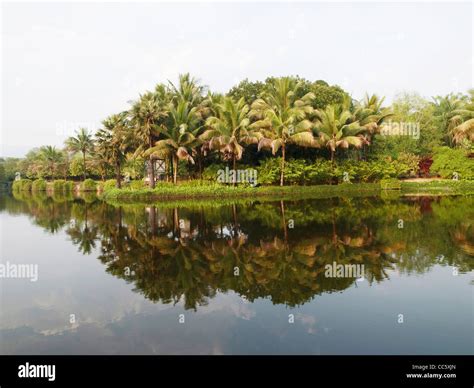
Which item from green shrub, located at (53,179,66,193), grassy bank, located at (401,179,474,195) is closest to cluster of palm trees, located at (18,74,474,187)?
grassy bank, located at (401,179,474,195)

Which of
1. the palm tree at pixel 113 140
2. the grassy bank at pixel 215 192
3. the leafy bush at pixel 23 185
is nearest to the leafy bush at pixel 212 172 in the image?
the grassy bank at pixel 215 192

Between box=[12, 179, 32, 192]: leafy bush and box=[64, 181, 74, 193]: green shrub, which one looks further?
box=[12, 179, 32, 192]: leafy bush

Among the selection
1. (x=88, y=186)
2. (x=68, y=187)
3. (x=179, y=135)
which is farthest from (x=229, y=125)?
(x=68, y=187)

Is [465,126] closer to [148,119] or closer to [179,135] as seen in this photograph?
[179,135]

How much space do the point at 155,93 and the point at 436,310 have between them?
29.9 metres

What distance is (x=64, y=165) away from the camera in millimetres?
59125

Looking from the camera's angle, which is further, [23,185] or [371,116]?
[23,185]

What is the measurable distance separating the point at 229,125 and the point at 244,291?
79.9 feet

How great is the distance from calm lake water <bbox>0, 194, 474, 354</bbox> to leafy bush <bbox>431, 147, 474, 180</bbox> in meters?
25.0

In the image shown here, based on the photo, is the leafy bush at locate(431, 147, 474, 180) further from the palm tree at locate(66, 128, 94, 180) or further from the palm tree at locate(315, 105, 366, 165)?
the palm tree at locate(66, 128, 94, 180)

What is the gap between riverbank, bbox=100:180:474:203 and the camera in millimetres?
27922

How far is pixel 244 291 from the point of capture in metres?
7.00

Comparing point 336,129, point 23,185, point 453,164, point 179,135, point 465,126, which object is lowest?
point 23,185
